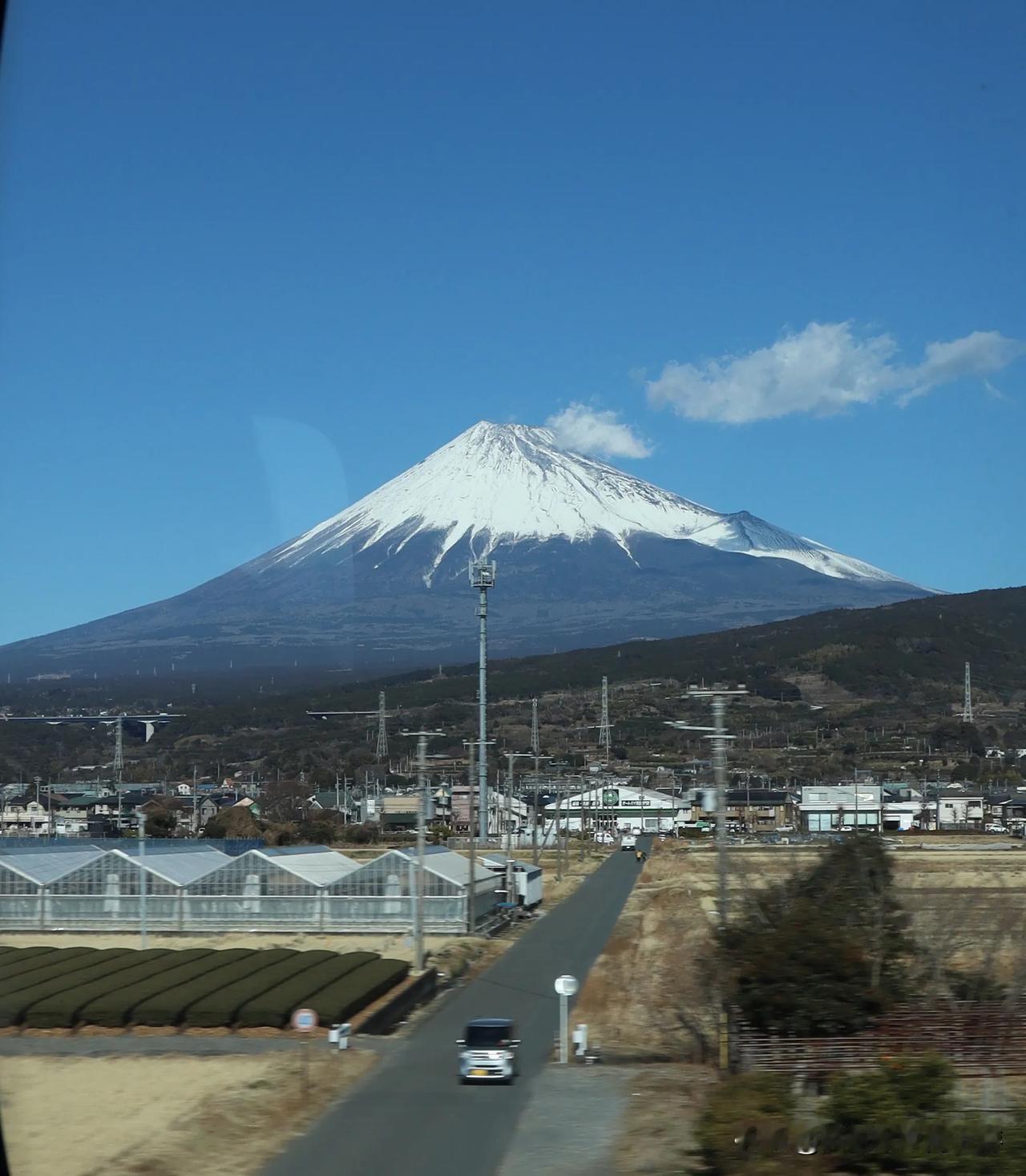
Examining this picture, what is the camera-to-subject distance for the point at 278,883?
116 feet

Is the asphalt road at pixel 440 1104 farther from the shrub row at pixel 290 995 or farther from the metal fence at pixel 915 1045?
the metal fence at pixel 915 1045

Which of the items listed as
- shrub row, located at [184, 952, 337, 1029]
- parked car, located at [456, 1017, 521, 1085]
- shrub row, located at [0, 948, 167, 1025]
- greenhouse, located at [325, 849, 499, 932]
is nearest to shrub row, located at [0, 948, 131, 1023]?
shrub row, located at [0, 948, 167, 1025]

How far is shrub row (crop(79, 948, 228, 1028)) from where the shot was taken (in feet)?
69.5

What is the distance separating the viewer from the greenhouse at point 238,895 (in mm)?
35125

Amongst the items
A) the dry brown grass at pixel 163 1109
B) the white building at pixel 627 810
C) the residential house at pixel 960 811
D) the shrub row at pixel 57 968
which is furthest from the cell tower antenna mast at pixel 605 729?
the dry brown grass at pixel 163 1109

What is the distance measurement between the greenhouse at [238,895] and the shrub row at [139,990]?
24.8ft

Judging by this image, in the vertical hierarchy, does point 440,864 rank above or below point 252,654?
below

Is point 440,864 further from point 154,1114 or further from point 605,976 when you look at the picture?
point 154,1114

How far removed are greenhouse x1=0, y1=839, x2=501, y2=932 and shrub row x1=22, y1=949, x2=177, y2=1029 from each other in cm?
966

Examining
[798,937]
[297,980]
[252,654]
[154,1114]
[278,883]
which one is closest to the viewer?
[154,1114]

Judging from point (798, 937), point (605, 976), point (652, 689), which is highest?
point (652, 689)

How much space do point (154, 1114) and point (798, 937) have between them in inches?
288

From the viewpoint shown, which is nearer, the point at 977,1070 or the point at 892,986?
the point at 977,1070

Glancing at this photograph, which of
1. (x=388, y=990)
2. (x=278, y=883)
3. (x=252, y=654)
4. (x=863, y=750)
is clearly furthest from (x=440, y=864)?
(x=252, y=654)
